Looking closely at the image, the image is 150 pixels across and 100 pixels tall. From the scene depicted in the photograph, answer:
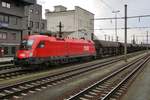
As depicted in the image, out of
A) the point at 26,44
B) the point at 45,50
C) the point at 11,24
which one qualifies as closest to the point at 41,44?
the point at 45,50

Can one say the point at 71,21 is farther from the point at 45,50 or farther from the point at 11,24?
the point at 45,50

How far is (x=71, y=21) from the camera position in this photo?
81812 mm

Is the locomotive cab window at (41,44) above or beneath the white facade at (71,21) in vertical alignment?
beneath

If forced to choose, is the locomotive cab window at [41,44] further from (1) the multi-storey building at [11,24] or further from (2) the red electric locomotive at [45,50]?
(1) the multi-storey building at [11,24]

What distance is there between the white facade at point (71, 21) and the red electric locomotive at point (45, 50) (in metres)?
50.2

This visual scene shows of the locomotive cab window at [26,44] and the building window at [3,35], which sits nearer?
the locomotive cab window at [26,44]

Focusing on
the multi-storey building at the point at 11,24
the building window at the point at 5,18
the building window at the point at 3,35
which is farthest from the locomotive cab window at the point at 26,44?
the building window at the point at 5,18

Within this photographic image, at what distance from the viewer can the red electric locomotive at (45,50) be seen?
71.8 ft

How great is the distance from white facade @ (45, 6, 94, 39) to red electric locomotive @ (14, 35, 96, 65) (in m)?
50.2

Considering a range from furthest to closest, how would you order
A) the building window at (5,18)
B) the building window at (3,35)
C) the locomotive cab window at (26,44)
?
the building window at (5,18)
the building window at (3,35)
the locomotive cab window at (26,44)

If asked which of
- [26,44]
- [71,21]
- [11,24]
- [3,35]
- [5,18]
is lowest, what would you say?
[26,44]

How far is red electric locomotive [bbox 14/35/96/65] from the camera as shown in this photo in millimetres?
21891

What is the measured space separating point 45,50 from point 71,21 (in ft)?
194

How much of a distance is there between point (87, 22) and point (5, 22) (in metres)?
43.8
